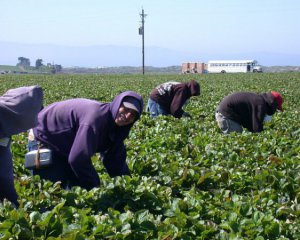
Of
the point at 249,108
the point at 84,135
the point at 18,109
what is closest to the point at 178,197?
the point at 84,135

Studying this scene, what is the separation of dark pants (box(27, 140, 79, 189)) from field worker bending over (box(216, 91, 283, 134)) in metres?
3.63

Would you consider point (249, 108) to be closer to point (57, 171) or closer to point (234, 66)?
point (57, 171)

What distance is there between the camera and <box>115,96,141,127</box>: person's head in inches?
152

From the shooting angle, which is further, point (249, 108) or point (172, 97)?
point (172, 97)

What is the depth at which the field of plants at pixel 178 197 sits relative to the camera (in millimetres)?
3158

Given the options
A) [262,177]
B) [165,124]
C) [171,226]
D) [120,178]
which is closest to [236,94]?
[165,124]

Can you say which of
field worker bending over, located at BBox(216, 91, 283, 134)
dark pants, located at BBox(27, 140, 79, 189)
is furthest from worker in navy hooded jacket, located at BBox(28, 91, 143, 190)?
field worker bending over, located at BBox(216, 91, 283, 134)

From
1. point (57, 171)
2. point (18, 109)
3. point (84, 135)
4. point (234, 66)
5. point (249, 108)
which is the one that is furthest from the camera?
point (234, 66)

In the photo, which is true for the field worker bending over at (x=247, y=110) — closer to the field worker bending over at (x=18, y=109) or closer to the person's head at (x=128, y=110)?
the person's head at (x=128, y=110)

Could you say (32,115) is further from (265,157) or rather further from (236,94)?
(236,94)

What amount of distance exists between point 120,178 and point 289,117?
728cm

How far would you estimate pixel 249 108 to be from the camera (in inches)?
302

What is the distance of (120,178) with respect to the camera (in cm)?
420

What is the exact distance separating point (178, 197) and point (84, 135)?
51.7 inches
